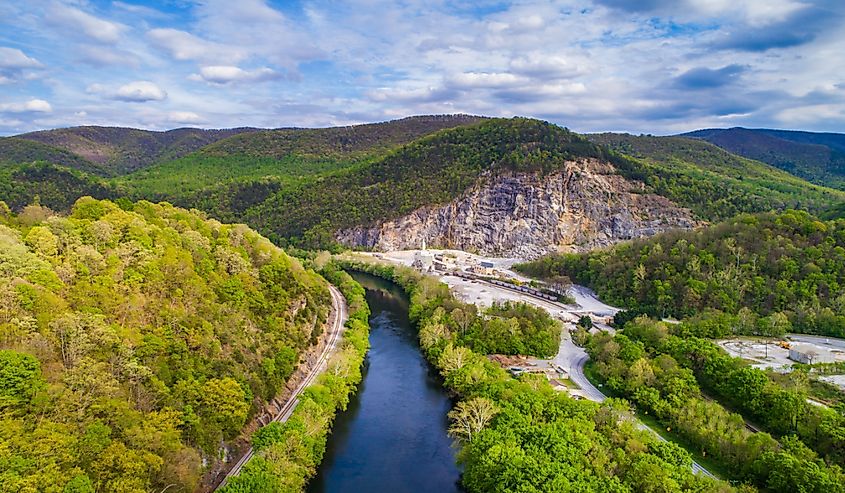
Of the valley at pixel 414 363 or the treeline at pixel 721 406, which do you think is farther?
the treeline at pixel 721 406

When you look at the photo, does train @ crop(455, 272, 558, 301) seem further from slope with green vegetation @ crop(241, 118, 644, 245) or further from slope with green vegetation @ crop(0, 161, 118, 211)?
slope with green vegetation @ crop(0, 161, 118, 211)

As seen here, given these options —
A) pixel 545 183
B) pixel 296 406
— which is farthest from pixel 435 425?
pixel 545 183

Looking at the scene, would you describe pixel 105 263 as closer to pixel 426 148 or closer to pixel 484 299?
pixel 484 299

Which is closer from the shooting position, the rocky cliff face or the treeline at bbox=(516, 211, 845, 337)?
the treeline at bbox=(516, 211, 845, 337)

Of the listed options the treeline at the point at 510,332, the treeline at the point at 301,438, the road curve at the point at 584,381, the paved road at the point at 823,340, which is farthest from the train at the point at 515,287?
the treeline at the point at 301,438

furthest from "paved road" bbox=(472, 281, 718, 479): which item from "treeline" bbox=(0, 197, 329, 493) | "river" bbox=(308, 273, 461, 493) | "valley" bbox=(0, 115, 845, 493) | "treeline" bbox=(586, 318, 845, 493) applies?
"treeline" bbox=(0, 197, 329, 493)

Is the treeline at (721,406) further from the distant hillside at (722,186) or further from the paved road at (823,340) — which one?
the distant hillside at (722,186)
